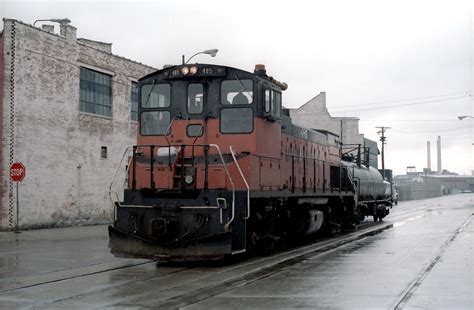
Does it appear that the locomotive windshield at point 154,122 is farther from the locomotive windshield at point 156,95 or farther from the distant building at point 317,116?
the distant building at point 317,116

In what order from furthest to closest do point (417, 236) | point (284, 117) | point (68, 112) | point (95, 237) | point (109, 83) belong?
point (109, 83) → point (68, 112) → point (95, 237) → point (417, 236) → point (284, 117)

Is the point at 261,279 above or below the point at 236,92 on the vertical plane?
below

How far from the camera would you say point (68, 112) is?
81.5ft

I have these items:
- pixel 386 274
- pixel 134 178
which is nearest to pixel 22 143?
pixel 134 178

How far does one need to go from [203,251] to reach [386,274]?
11.3ft

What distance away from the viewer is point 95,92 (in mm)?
26750

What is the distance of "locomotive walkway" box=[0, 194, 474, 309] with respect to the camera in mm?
8102

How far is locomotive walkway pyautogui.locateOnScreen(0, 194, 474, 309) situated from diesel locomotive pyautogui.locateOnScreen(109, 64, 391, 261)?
58 cm

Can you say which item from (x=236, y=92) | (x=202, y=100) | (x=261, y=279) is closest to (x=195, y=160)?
(x=202, y=100)

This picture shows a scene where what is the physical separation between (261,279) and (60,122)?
16.7m

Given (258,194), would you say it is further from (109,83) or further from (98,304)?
(109,83)

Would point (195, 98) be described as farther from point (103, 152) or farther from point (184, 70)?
point (103, 152)

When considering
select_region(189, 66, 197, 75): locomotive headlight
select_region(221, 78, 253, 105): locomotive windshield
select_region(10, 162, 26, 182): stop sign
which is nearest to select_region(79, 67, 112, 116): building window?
select_region(10, 162, 26, 182): stop sign

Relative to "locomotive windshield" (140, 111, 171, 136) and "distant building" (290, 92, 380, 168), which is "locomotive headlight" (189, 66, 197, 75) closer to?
"locomotive windshield" (140, 111, 171, 136)
